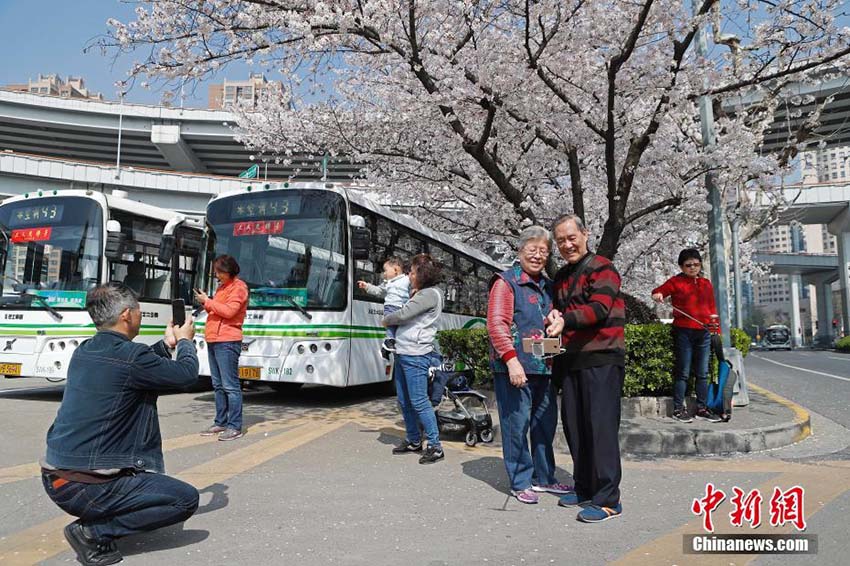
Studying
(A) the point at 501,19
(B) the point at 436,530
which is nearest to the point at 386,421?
(B) the point at 436,530

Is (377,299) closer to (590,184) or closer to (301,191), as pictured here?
(301,191)

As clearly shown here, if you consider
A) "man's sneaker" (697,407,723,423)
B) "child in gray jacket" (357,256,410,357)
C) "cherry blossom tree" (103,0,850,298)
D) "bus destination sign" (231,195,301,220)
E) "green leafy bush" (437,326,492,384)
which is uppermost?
"cherry blossom tree" (103,0,850,298)

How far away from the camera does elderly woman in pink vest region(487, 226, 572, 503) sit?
14.3 ft

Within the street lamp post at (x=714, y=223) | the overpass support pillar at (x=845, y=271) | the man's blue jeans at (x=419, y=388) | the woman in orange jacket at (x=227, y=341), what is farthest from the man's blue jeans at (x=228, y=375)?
the overpass support pillar at (x=845, y=271)

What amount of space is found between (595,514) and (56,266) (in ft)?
28.5

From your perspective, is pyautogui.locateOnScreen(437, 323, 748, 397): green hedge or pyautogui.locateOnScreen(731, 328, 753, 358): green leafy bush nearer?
pyautogui.locateOnScreen(437, 323, 748, 397): green hedge

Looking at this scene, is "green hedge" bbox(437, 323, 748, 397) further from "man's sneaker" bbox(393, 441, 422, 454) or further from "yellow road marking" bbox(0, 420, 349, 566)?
"yellow road marking" bbox(0, 420, 349, 566)

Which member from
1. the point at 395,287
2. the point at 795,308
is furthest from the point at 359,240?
the point at 795,308

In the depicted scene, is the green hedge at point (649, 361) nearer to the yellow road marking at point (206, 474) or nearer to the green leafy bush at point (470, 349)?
the green leafy bush at point (470, 349)

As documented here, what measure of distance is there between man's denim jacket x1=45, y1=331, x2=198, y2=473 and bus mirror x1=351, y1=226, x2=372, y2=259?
536 cm

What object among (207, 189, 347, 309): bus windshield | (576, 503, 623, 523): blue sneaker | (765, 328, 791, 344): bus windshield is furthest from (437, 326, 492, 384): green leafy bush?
(765, 328, 791, 344): bus windshield

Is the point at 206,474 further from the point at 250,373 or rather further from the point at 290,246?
the point at 290,246

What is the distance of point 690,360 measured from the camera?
22.7 ft

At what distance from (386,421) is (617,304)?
4.39m
